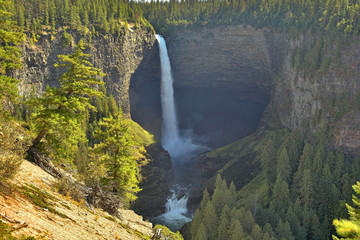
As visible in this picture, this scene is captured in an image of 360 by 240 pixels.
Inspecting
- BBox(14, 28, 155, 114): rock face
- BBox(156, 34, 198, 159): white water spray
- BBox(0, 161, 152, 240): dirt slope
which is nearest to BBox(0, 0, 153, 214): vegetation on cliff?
BBox(0, 161, 152, 240): dirt slope

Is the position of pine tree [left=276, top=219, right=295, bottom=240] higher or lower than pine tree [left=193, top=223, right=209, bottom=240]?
higher

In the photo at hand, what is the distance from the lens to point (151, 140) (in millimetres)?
90938

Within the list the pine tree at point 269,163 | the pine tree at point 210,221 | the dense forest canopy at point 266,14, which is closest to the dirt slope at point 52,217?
the pine tree at point 210,221

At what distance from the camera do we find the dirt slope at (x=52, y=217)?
14.9 meters

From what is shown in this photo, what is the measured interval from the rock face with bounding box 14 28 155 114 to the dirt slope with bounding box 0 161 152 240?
52.1m

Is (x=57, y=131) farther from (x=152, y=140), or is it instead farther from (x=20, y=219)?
(x=152, y=140)

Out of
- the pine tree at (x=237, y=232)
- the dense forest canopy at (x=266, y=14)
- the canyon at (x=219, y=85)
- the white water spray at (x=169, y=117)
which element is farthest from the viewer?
the white water spray at (x=169, y=117)

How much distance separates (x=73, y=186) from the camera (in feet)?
83.8

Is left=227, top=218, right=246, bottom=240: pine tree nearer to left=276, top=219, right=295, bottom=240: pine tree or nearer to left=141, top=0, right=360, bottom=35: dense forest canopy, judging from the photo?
left=276, top=219, right=295, bottom=240: pine tree

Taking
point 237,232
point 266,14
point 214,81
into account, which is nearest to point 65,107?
point 237,232

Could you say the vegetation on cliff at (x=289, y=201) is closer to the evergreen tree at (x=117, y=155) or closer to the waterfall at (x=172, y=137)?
the evergreen tree at (x=117, y=155)

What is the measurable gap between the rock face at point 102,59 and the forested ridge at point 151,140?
2450 millimetres

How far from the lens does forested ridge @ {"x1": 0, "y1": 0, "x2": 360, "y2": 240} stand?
30.1 metres

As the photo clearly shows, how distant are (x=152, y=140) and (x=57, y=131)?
60680 mm
